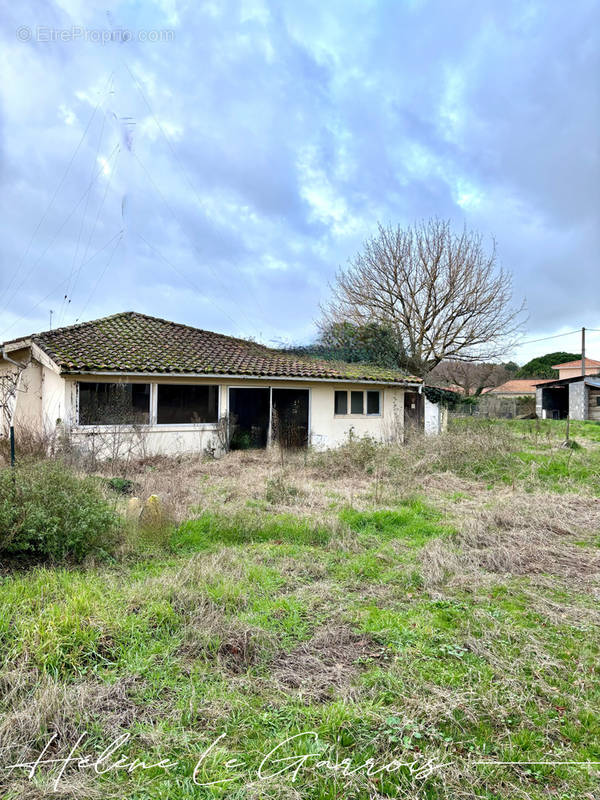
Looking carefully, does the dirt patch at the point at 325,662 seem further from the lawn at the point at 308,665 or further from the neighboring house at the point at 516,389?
the neighboring house at the point at 516,389

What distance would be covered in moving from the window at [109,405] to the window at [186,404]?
2.23 ft

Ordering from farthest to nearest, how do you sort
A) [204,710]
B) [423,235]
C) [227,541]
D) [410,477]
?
[423,235]
[410,477]
[227,541]
[204,710]

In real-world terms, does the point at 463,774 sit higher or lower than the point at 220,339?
lower

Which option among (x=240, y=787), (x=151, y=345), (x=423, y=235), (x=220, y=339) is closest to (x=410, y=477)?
(x=240, y=787)

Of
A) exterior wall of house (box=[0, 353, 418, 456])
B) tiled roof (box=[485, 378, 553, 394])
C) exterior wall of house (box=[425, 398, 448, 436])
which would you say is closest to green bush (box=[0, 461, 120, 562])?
exterior wall of house (box=[0, 353, 418, 456])

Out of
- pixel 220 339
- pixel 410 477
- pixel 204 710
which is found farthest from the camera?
pixel 220 339

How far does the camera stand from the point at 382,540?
5.67m

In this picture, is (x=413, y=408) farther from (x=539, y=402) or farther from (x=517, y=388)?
(x=517, y=388)

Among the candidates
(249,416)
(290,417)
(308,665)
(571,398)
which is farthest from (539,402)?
(308,665)

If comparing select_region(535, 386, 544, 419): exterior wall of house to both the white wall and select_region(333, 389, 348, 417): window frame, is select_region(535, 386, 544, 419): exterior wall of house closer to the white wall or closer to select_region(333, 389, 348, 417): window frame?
the white wall

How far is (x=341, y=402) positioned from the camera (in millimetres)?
15867

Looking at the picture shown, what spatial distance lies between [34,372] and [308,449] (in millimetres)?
8700

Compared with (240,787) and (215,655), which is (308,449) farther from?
(240,787)

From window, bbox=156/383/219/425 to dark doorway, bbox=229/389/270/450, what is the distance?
1.00 metres
